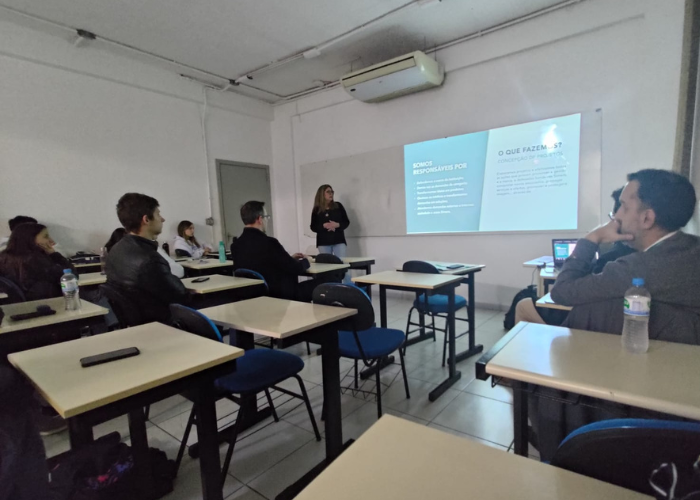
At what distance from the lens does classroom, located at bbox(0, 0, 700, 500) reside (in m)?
0.99

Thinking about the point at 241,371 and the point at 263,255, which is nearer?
the point at 241,371

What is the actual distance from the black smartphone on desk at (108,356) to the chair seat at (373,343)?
1.03 meters

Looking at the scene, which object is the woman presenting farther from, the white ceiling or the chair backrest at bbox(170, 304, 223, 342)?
the chair backrest at bbox(170, 304, 223, 342)

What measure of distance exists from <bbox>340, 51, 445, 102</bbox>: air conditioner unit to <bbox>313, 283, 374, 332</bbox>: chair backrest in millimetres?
3223

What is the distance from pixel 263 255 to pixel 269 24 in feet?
8.86

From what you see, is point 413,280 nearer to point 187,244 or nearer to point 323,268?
point 323,268

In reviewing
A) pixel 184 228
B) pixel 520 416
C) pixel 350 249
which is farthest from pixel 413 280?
pixel 184 228

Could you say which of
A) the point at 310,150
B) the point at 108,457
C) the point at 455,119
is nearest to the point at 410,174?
the point at 455,119

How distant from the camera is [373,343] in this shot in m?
2.04

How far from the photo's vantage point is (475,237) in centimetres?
440

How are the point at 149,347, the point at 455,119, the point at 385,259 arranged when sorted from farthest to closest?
the point at 385,259 → the point at 455,119 → the point at 149,347

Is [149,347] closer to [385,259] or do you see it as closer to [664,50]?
[385,259]

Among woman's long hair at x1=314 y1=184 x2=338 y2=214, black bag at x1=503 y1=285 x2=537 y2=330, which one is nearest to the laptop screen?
black bag at x1=503 y1=285 x2=537 y2=330

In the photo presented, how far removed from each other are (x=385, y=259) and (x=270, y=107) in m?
3.55
